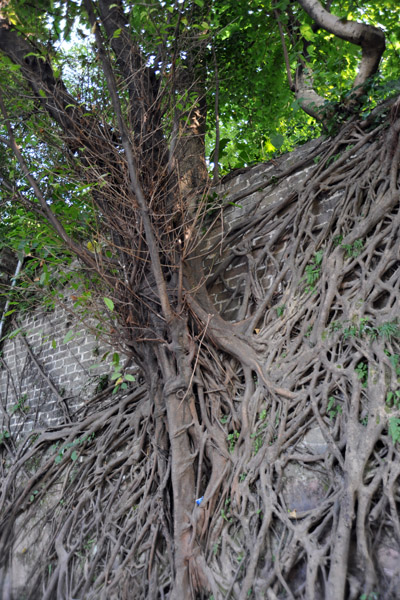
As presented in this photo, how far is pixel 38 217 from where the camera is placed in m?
3.77

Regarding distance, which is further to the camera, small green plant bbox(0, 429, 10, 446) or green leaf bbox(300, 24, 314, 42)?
small green plant bbox(0, 429, 10, 446)

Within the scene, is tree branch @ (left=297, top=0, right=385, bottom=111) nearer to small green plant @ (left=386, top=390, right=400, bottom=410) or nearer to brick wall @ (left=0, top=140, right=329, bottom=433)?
brick wall @ (left=0, top=140, right=329, bottom=433)

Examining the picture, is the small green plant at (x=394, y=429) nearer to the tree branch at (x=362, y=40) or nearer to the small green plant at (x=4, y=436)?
the tree branch at (x=362, y=40)

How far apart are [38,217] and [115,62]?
56.7 inches

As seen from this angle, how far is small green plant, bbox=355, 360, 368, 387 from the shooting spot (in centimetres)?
248

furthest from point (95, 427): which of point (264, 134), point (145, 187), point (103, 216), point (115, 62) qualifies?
point (264, 134)

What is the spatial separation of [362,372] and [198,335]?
1185 mm

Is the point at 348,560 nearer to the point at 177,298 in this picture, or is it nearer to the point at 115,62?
the point at 177,298

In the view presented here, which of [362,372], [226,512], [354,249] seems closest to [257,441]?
[226,512]

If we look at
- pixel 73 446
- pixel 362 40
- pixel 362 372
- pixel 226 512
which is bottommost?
pixel 226 512

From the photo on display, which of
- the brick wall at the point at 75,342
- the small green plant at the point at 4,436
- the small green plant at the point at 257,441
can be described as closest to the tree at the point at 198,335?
the small green plant at the point at 257,441

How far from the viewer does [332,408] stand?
2.55 m

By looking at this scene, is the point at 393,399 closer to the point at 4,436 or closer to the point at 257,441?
the point at 257,441

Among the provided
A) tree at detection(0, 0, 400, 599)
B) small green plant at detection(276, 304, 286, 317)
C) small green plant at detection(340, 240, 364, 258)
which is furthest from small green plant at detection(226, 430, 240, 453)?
small green plant at detection(340, 240, 364, 258)
